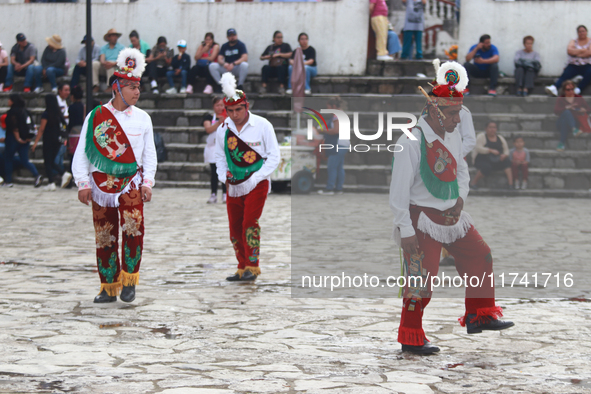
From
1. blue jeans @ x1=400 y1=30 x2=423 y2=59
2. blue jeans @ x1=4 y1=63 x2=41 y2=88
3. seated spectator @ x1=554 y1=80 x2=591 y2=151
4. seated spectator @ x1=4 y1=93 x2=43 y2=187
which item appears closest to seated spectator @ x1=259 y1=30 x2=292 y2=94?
blue jeans @ x1=400 y1=30 x2=423 y2=59

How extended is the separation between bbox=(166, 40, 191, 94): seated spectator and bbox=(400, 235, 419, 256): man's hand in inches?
596

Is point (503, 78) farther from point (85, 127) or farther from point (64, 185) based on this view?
point (85, 127)

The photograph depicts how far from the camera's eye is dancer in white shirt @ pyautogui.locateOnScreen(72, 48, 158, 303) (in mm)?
6133

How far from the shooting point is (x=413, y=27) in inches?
748

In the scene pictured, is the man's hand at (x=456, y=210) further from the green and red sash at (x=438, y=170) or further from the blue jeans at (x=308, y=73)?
the blue jeans at (x=308, y=73)

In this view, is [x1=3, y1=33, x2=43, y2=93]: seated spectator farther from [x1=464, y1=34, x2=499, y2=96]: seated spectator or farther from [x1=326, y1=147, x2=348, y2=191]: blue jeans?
[x1=464, y1=34, x2=499, y2=96]: seated spectator

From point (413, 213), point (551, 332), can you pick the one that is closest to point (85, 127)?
point (413, 213)

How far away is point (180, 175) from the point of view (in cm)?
1784

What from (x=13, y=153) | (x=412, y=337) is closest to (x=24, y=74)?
(x=13, y=153)

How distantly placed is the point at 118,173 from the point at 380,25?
46.1 feet

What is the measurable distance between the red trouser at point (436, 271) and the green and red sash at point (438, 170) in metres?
0.13

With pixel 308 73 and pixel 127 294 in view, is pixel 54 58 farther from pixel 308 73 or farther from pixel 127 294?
pixel 127 294

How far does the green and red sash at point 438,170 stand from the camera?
15.9 feet

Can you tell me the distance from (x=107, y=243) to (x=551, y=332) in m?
3.34
